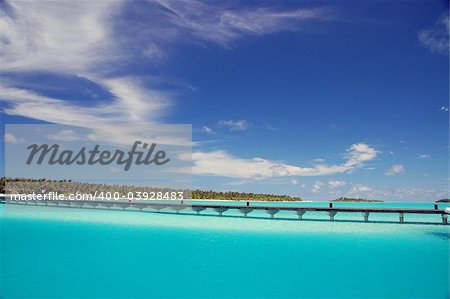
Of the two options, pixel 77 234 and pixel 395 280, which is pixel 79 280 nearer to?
pixel 395 280

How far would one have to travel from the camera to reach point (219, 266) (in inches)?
530

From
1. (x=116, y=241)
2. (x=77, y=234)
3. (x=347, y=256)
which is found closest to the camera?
(x=347, y=256)

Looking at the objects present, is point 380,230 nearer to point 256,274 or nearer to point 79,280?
point 256,274

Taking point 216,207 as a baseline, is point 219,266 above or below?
below

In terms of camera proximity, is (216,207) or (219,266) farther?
(216,207)

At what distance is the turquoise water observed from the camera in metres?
10.6

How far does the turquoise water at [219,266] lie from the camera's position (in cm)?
1055

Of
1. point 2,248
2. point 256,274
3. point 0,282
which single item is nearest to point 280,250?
point 256,274

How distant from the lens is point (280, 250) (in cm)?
1695

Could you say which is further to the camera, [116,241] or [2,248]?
[116,241]

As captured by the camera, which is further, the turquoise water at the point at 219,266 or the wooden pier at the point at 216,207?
the wooden pier at the point at 216,207

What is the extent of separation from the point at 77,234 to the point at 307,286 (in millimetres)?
15135

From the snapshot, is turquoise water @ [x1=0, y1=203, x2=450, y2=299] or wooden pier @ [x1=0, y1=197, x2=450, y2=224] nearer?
turquoise water @ [x1=0, y1=203, x2=450, y2=299]

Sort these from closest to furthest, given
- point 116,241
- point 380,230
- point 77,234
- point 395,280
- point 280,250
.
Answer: point 395,280 → point 280,250 → point 116,241 → point 77,234 → point 380,230
